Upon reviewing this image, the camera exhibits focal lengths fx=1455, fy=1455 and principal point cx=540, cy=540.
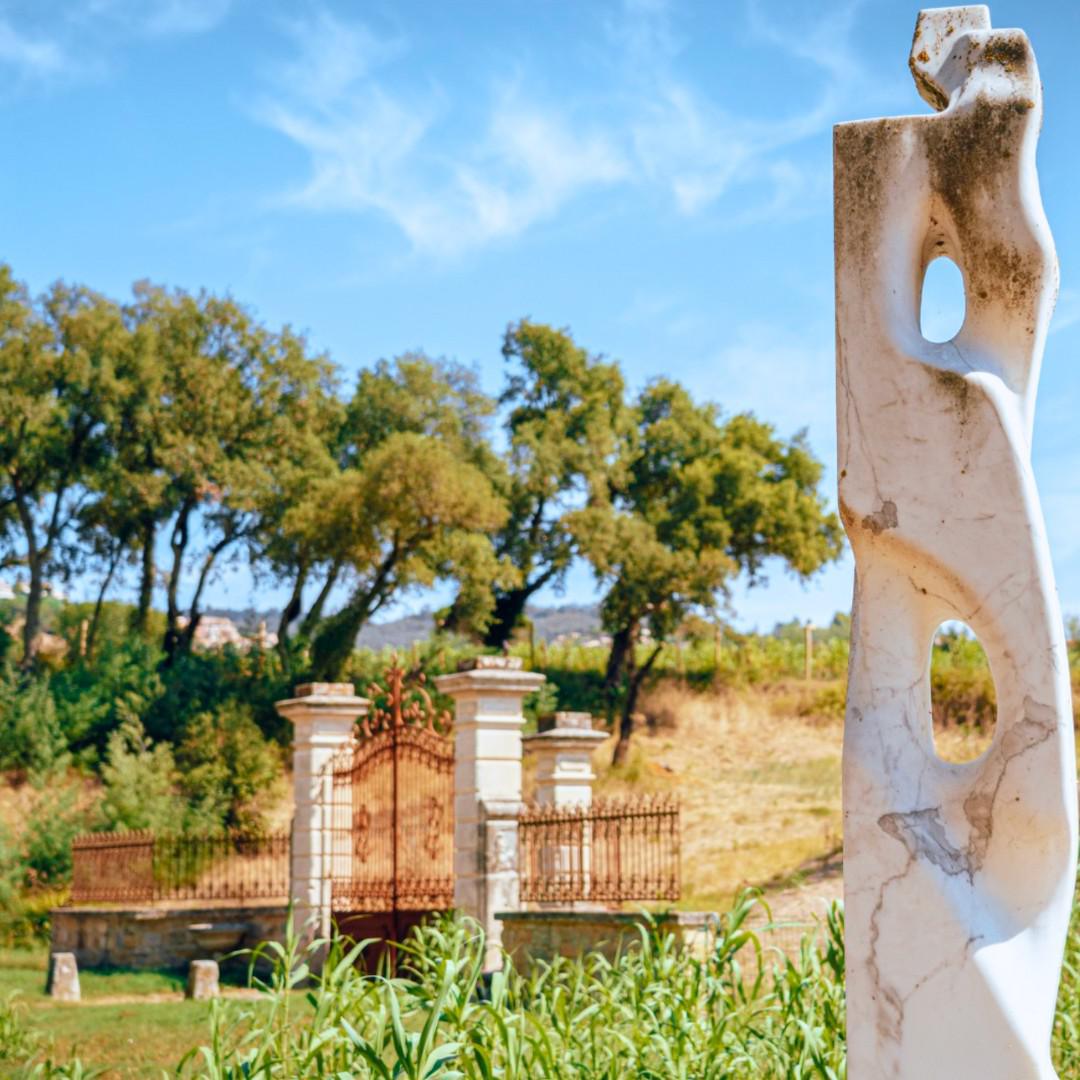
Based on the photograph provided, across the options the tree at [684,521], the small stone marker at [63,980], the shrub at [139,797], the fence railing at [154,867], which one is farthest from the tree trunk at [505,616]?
the small stone marker at [63,980]

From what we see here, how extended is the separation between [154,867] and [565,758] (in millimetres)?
5391

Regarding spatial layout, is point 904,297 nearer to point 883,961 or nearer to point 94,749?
point 883,961

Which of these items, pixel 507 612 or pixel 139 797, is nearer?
pixel 139 797

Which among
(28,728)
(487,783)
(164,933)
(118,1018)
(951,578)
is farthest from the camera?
(28,728)

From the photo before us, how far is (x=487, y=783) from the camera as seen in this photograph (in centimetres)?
1216

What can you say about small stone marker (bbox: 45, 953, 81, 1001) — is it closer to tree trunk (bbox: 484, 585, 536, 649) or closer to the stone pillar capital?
the stone pillar capital

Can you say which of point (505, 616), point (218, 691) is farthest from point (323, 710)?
point (505, 616)

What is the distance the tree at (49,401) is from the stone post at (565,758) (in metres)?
14.1

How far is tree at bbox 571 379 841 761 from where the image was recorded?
86.0 feet

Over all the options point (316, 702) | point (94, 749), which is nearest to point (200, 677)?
point (94, 749)

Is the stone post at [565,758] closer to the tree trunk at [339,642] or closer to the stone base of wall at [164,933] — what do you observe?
the stone base of wall at [164,933]

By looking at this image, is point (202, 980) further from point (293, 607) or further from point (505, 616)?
point (505, 616)

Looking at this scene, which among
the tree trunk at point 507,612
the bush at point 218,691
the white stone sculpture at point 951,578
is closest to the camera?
the white stone sculpture at point 951,578

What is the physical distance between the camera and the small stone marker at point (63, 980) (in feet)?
43.0
